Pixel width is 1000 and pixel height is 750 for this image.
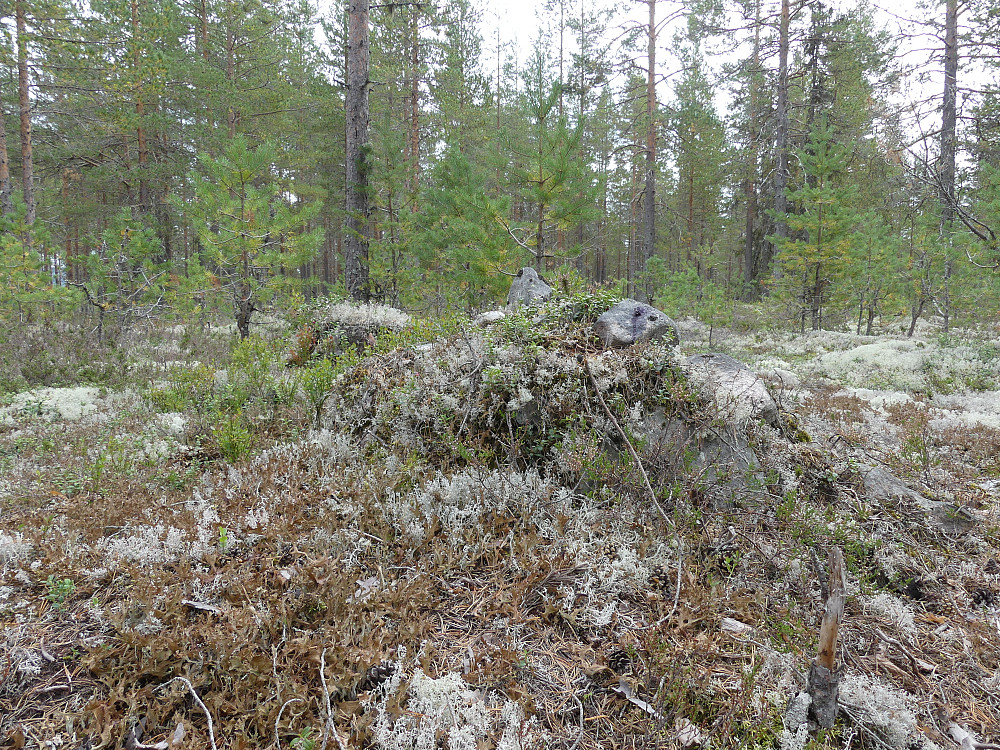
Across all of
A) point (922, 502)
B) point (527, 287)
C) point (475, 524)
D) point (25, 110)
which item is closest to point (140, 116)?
point (25, 110)

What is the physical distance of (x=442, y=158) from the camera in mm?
12391

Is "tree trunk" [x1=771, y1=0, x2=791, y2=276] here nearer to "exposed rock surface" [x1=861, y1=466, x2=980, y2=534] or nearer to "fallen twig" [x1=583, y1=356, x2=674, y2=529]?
"exposed rock surface" [x1=861, y1=466, x2=980, y2=534]

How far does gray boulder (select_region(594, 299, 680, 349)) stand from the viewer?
13.3ft

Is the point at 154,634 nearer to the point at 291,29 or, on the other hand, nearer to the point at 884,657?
the point at 884,657

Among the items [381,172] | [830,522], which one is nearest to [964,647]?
[830,522]

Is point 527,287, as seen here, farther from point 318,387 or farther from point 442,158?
point 442,158

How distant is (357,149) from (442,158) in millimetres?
3380

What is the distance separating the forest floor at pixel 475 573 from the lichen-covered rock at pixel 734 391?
15cm

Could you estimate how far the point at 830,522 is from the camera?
298 centimetres

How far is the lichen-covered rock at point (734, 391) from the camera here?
11.6 feet

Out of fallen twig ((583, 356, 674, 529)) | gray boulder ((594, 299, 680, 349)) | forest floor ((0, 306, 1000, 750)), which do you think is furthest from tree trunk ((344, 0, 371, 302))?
fallen twig ((583, 356, 674, 529))

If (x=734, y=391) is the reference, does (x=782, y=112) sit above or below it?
above

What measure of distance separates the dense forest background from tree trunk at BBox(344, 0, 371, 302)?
5cm

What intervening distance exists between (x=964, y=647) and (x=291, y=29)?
21.1 meters
